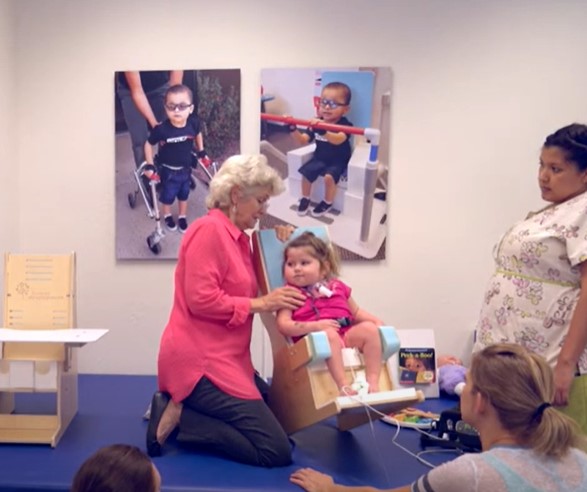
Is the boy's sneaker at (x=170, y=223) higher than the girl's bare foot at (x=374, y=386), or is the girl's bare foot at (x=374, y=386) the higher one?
the boy's sneaker at (x=170, y=223)

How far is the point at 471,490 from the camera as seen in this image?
1.45m

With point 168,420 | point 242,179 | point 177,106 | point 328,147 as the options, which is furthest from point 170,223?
point 168,420

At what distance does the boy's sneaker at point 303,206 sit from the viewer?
359 centimetres

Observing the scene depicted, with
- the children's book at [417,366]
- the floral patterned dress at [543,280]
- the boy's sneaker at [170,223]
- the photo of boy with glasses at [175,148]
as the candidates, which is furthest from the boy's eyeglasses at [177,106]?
the floral patterned dress at [543,280]

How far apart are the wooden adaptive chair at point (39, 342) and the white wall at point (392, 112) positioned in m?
0.83

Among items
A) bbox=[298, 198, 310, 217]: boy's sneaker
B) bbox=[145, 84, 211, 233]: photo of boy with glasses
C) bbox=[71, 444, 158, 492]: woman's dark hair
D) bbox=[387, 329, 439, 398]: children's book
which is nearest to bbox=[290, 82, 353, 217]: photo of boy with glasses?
bbox=[298, 198, 310, 217]: boy's sneaker

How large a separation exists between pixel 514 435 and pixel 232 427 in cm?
132

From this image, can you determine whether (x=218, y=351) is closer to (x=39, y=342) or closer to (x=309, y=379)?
(x=309, y=379)

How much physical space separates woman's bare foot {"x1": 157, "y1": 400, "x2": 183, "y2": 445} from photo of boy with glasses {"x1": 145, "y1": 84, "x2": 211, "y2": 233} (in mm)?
1309

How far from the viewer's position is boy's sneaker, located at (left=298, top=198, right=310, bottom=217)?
3.59 m

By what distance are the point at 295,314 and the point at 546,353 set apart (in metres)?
0.98

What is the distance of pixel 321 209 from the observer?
11.7 feet

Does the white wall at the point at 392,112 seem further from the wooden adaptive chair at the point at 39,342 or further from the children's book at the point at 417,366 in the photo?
the wooden adaptive chair at the point at 39,342

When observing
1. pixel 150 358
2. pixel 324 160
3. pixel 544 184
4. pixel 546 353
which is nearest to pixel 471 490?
pixel 546 353
